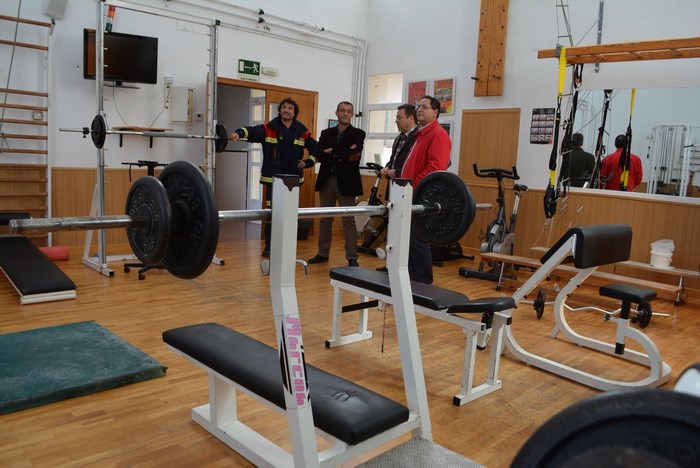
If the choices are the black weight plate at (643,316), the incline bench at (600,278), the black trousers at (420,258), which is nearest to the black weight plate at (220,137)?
the black trousers at (420,258)

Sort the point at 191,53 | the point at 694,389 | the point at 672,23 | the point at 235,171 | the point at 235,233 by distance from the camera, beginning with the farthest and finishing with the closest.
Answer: the point at 235,171
the point at 235,233
the point at 191,53
the point at 672,23
the point at 694,389

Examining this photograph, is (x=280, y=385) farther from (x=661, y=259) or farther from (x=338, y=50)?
(x=338, y=50)

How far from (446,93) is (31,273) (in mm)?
5331

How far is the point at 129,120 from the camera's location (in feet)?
20.8

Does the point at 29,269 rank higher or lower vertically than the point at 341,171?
lower

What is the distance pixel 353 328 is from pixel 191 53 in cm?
438

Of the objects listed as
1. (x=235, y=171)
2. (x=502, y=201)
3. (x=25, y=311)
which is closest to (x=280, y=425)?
(x=25, y=311)

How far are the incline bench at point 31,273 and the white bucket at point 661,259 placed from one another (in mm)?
5221

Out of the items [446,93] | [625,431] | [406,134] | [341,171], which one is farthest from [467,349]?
[446,93]

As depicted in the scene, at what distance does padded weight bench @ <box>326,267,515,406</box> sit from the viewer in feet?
9.66

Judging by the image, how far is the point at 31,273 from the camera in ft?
14.8

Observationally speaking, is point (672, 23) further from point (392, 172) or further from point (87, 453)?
point (87, 453)

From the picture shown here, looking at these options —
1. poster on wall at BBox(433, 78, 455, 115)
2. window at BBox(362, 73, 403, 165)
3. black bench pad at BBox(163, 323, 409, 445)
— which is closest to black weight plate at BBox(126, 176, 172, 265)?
black bench pad at BBox(163, 323, 409, 445)

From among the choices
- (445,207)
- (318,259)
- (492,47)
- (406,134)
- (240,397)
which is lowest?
(240,397)
